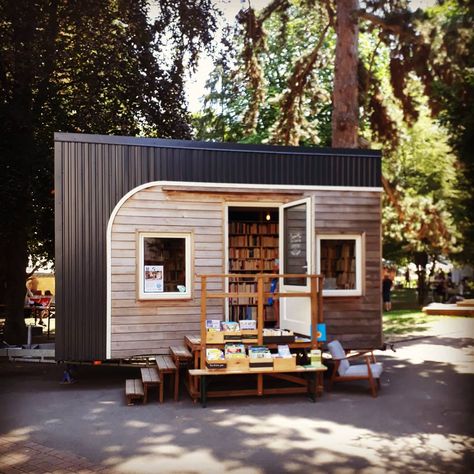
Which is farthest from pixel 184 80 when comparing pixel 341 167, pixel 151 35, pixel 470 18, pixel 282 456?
pixel 282 456

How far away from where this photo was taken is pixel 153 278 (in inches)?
402

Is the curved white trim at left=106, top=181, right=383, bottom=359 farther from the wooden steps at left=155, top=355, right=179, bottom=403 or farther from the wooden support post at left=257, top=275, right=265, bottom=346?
the wooden support post at left=257, top=275, right=265, bottom=346

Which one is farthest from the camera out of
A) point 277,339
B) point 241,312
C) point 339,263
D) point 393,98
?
point 393,98

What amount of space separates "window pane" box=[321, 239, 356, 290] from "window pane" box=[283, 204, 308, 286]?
2.18 ft

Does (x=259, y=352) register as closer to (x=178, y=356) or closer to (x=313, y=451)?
(x=178, y=356)

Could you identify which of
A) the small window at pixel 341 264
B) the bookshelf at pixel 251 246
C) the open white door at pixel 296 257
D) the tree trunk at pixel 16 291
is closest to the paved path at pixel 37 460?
the open white door at pixel 296 257

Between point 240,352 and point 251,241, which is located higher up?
point 251,241

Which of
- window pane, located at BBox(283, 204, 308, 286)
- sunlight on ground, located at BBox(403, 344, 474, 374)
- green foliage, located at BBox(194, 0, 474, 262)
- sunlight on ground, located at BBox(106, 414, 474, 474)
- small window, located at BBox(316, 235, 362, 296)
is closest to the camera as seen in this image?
sunlight on ground, located at BBox(106, 414, 474, 474)

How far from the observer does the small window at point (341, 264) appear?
434 inches

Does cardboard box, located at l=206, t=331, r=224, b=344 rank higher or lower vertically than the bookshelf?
lower

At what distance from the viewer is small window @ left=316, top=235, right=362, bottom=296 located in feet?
36.1

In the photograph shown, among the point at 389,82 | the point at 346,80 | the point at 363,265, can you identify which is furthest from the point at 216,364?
the point at 389,82

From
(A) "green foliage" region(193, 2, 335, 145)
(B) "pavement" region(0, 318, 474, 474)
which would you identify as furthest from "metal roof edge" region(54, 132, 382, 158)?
(A) "green foliage" region(193, 2, 335, 145)

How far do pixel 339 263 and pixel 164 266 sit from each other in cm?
314
